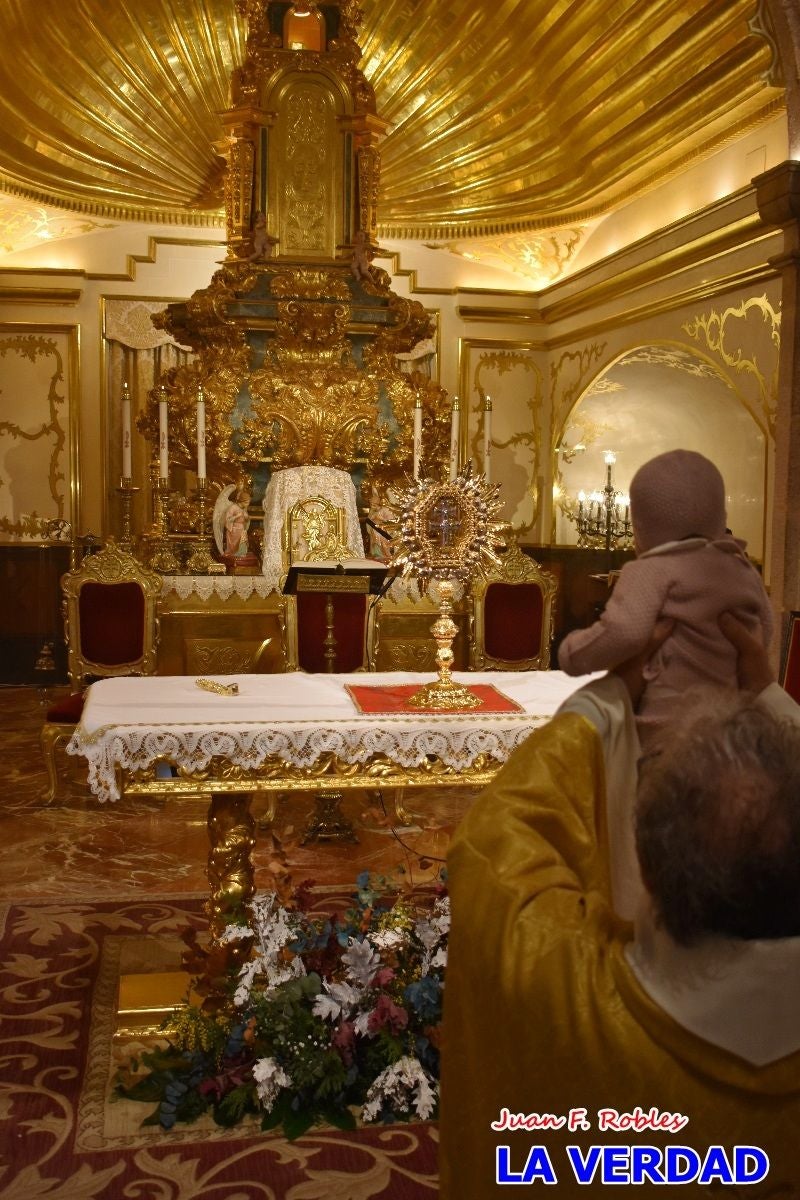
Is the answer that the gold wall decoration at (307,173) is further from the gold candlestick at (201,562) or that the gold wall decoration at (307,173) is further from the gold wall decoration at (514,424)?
the gold candlestick at (201,562)

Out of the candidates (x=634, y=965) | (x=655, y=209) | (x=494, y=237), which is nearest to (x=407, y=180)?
(x=494, y=237)

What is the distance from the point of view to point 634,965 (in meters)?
1.25

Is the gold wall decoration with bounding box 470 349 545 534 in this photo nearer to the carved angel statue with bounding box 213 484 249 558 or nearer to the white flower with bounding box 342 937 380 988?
the carved angel statue with bounding box 213 484 249 558

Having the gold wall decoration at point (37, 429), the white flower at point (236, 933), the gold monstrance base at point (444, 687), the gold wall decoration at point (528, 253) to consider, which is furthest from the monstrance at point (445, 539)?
the gold wall decoration at point (528, 253)

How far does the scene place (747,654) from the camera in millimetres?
2053

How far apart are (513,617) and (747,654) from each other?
15.4ft

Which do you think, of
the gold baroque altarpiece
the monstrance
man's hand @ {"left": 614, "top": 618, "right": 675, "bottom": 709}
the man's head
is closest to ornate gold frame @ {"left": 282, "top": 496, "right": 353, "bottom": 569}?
the gold baroque altarpiece

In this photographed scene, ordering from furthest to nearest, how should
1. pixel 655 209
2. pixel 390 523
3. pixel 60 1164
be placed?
pixel 655 209 < pixel 390 523 < pixel 60 1164

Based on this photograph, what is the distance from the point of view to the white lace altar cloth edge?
3.02m

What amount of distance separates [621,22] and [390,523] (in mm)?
5734

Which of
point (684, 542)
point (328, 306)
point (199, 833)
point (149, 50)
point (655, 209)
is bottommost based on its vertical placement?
point (199, 833)

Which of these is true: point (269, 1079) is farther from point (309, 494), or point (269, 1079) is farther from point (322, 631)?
point (309, 494)

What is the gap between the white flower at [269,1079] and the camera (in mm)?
2762

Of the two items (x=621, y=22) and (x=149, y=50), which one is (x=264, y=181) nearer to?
(x=149, y=50)
